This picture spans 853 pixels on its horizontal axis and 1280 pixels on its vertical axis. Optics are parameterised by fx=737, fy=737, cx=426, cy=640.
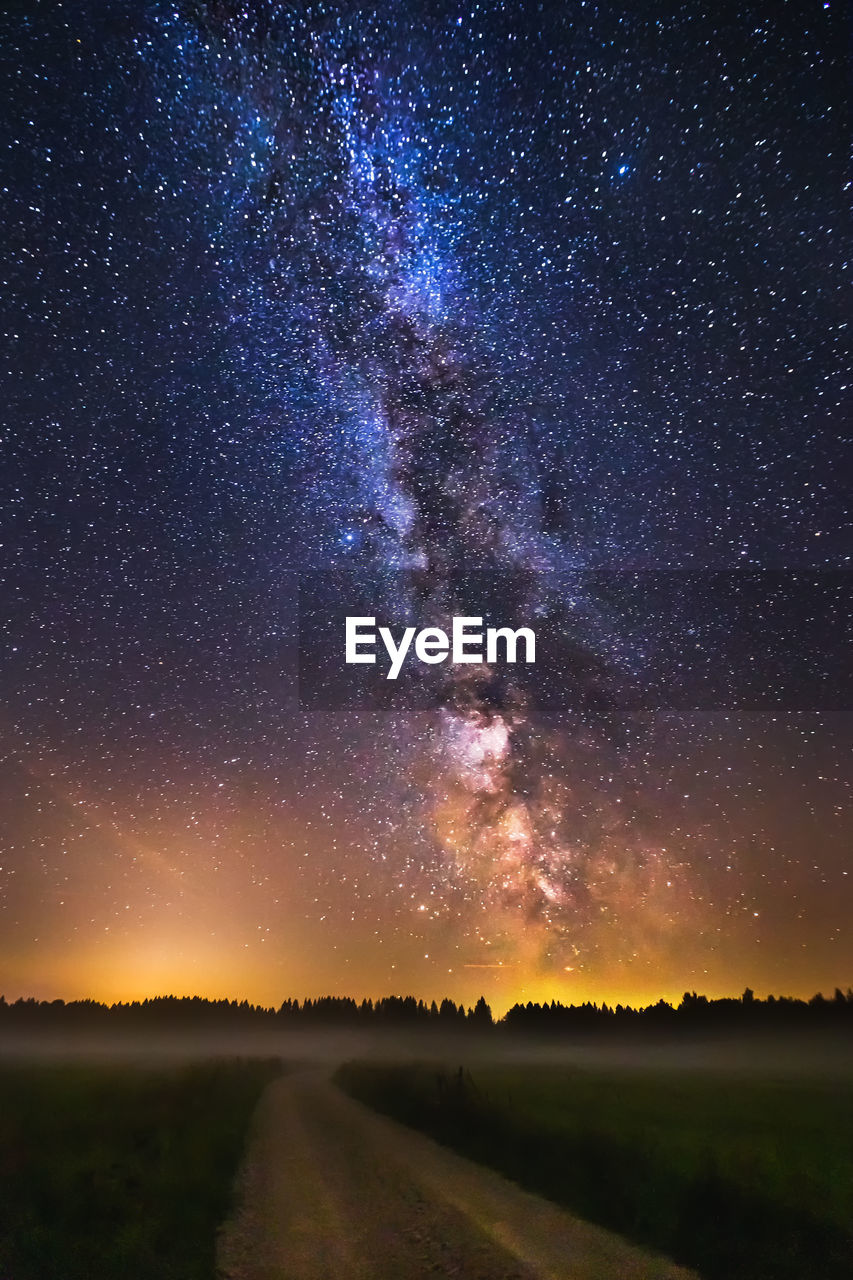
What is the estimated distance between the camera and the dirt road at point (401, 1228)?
9.61 m

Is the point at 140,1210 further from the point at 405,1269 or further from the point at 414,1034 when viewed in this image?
the point at 414,1034

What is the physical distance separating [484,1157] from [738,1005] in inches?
3523

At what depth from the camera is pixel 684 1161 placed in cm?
1360

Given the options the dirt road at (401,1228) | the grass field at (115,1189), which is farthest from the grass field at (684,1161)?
the grass field at (115,1189)

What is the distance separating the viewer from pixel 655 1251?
10477 mm

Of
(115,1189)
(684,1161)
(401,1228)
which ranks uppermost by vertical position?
(684,1161)

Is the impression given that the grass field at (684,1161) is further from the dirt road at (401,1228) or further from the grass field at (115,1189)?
the grass field at (115,1189)

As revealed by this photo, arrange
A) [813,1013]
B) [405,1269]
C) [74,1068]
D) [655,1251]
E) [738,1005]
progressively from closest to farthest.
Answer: [405,1269] → [655,1251] → [74,1068] → [813,1013] → [738,1005]

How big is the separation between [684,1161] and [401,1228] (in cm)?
576

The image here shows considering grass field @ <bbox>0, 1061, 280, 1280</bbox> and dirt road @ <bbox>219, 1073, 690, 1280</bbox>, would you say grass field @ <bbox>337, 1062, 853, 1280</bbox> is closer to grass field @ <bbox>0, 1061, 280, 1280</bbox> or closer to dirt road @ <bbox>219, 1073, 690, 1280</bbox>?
dirt road @ <bbox>219, 1073, 690, 1280</bbox>

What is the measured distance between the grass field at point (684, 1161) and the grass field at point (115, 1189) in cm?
595

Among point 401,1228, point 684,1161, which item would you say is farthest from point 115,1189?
point 684,1161

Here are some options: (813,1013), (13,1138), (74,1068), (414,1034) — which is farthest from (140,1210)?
(414,1034)

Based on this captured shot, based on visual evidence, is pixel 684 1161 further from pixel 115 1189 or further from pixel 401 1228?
pixel 115 1189
